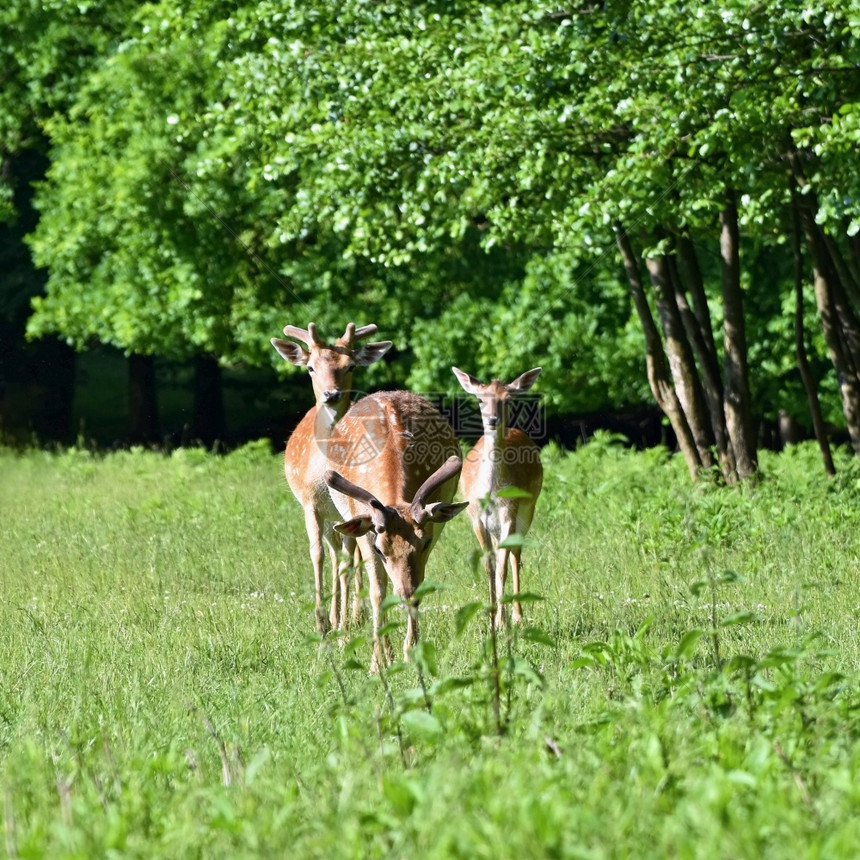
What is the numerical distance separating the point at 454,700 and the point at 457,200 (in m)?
12.0

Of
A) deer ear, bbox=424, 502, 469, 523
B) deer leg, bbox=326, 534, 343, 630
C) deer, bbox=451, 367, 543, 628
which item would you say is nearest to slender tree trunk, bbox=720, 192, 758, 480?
deer, bbox=451, 367, 543, 628

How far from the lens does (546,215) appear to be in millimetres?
13789

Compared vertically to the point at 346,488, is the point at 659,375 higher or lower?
higher

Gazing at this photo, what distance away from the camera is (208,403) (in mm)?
28641

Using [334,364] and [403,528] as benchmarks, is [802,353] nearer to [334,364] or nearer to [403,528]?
[334,364]

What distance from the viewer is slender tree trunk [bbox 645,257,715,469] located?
15.8 metres

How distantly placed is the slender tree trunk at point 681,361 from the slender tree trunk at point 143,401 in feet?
48.5

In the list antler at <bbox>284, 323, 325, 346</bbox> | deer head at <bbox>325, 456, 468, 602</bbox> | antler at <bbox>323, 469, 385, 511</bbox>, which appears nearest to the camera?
deer head at <bbox>325, 456, 468, 602</bbox>

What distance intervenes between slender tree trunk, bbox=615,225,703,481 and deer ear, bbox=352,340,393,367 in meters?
6.15

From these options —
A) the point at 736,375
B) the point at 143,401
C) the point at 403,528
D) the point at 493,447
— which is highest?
the point at 143,401

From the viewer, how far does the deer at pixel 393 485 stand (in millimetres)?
7676

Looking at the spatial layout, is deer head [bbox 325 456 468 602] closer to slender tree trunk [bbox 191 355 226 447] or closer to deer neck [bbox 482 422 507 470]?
deer neck [bbox 482 422 507 470]

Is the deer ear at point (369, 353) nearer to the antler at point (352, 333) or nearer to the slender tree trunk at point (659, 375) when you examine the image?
the antler at point (352, 333)

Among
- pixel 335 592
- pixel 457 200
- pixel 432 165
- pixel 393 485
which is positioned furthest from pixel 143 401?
pixel 393 485
